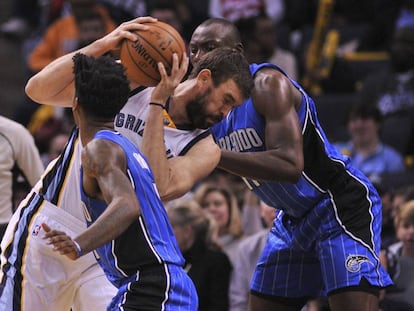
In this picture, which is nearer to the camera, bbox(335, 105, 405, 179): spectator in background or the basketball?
the basketball

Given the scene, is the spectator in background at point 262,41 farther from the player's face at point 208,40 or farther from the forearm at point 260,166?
the forearm at point 260,166

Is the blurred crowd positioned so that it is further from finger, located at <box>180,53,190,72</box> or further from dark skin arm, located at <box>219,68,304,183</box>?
finger, located at <box>180,53,190,72</box>

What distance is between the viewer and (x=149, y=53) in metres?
5.33

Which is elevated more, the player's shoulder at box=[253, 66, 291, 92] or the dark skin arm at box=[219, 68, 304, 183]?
the player's shoulder at box=[253, 66, 291, 92]

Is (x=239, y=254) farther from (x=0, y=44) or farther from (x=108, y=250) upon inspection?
(x=0, y=44)

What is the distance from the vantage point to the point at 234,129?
6.10 meters

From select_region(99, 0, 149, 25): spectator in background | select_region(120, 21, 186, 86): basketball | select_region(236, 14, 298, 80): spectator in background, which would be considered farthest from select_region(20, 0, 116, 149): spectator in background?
select_region(120, 21, 186, 86): basketball

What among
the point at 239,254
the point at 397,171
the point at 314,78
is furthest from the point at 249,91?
the point at 314,78

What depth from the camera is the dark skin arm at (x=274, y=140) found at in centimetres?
567

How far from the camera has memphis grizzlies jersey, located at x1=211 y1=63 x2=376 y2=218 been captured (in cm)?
605

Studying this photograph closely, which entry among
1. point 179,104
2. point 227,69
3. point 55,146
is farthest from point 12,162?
point 55,146

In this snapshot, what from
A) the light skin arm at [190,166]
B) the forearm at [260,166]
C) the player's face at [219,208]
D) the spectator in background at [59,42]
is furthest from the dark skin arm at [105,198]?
the spectator in background at [59,42]

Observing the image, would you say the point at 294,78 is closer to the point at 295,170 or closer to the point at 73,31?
the point at 73,31

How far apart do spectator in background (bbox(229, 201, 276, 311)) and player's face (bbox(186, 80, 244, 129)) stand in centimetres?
326
